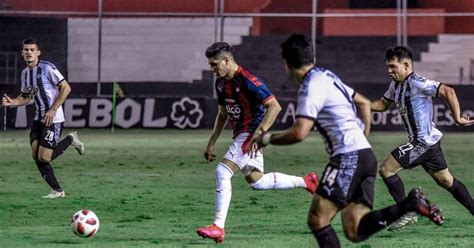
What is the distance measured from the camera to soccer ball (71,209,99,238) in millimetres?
11867

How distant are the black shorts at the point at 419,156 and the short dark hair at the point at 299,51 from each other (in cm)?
438

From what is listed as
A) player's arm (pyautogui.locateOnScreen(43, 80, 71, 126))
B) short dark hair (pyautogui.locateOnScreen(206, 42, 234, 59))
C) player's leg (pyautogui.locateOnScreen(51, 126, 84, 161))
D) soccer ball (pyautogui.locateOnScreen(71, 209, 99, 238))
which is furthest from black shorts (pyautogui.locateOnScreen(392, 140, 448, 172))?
player's leg (pyautogui.locateOnScreen(51, 126, 84, 161))

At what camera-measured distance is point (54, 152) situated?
17328 mm

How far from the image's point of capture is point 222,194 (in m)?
12.2

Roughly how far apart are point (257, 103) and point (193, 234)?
1.50 m

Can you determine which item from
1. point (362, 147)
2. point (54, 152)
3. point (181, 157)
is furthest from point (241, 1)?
point (362, 147)

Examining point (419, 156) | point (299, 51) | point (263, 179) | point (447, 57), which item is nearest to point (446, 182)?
point (419, 156)

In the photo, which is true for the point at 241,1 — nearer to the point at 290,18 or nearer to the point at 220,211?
the point at 290,18

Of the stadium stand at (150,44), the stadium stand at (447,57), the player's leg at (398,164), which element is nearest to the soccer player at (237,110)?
the player's leg at (398,164)

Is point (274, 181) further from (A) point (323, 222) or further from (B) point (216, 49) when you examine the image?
(A) point (323, 222)

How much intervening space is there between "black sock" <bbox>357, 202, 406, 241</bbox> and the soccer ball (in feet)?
10.6

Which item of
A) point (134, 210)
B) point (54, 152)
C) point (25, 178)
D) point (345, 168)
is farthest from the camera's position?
point (25, 178)

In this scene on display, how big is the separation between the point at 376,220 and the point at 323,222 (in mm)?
466

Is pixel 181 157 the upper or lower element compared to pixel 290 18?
lower
